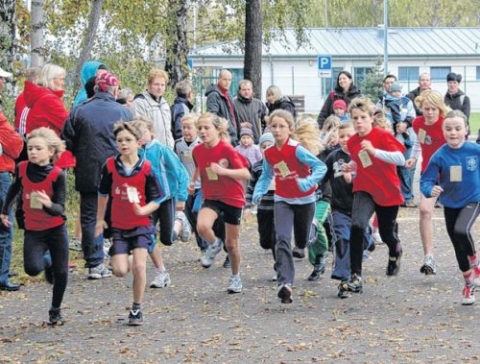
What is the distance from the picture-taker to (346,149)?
38.7 ft

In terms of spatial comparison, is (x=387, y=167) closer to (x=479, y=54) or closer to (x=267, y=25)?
(x=267, y=25)

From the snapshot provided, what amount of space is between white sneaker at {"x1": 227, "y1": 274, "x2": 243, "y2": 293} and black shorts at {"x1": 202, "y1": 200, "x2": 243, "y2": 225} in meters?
0.53

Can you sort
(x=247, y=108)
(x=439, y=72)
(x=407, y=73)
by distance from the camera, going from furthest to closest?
(x=439, y=72), (x=407, y=73), (x=247, y=108)

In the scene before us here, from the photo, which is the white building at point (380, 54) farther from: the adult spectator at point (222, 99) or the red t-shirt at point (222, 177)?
the red t-shirt at point (222, 177)

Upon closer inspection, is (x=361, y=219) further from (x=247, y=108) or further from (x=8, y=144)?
(x=247, y=108)

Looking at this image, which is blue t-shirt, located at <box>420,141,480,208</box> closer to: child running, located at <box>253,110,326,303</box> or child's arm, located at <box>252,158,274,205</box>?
child running, located at <box>253,110,326,303</box>

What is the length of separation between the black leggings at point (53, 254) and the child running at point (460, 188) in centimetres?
326

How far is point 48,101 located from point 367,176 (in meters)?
3.51

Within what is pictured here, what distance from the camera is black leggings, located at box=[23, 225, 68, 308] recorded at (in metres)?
10.1

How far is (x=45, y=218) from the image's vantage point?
1013 centimetres

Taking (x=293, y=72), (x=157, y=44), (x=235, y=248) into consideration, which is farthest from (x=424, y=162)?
(x=293, y=72)

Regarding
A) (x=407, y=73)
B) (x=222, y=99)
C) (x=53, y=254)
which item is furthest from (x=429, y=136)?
(x=407, y=73)

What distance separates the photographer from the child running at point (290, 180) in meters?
11.1

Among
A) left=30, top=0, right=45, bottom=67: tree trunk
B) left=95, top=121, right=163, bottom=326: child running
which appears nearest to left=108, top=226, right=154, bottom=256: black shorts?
left=95, top=121, right=163, bottom=326: child running
